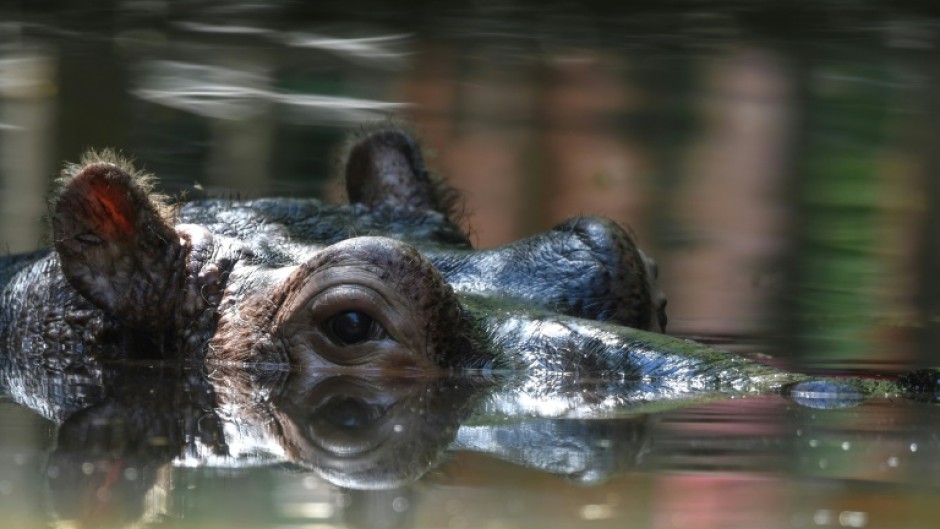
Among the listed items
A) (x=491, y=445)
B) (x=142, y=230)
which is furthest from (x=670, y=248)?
(x=491, y=445)

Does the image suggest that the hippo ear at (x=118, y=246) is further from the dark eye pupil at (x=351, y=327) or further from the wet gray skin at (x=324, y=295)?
the dark eye pupil at (x=351, y=327)

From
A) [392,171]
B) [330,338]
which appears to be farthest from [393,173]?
[330,338]

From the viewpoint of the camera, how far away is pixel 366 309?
16.1ft

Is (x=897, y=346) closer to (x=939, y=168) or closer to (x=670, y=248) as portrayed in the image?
(x=670, y=248)

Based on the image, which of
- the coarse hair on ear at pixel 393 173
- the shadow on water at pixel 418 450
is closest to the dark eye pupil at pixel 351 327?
the shadow on water at pixel 418 450

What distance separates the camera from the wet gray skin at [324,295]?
486 cm

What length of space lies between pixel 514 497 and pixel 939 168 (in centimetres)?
1061

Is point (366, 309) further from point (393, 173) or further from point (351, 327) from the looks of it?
point (393, 173)

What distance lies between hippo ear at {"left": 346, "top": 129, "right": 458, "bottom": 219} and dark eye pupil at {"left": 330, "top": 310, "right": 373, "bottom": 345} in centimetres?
247

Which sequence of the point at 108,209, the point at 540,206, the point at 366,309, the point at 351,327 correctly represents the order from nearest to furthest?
the point at 366,309
the point at 351,327
the point at 108,209
the point at 540,206

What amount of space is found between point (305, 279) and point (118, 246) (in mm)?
764

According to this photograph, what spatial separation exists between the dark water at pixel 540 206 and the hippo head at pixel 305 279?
0.92ft

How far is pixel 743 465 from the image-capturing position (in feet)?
10.3

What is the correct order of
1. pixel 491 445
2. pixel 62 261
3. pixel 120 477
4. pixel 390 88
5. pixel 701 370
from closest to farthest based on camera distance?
1. pixel 120 477
2. pixel 491 445
3. pixel 701 370
4. pixel 62 261
5. pixel 390 88
